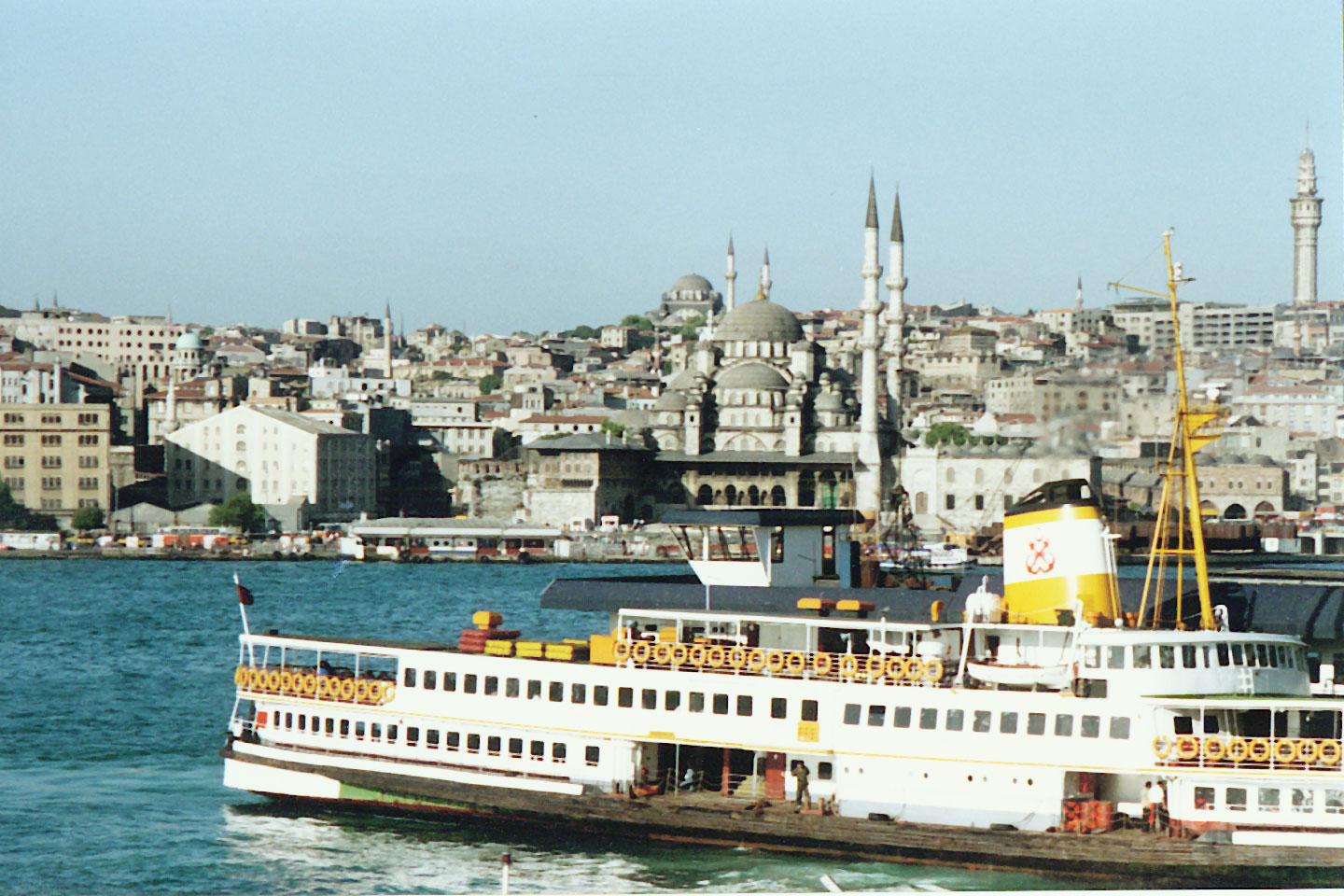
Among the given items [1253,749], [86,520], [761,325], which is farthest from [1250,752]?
[761,325]

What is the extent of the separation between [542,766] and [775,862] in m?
2.06

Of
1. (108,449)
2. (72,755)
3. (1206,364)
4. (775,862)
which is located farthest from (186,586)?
(775,862)

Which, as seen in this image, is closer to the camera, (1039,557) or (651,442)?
(1039,557)

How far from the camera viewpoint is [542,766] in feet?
47.3

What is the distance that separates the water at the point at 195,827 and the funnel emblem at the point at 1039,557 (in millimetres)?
2057

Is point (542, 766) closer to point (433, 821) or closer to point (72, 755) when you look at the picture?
point (433, 821)

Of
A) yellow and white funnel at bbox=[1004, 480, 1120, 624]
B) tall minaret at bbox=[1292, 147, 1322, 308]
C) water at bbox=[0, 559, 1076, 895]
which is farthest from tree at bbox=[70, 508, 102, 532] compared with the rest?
tall minaret at bbox=[1292, 147, 1322, 308]

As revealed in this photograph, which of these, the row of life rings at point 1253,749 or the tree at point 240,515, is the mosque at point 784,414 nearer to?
the tree at point 240,515

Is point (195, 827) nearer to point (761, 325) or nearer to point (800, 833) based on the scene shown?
point (800, 833)

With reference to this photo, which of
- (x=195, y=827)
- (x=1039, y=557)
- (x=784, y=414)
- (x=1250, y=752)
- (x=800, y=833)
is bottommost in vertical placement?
(x=195, y=827)

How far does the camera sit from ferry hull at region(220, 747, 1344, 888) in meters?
12.0

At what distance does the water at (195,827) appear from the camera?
13.3 meters

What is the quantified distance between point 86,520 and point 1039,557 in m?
50.4

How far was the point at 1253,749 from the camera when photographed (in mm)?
12078
